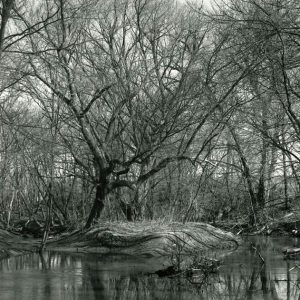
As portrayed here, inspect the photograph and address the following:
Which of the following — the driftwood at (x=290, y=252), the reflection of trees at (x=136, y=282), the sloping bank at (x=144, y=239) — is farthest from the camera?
the sloping bank at (x=144, y=239)

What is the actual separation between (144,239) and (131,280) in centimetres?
544

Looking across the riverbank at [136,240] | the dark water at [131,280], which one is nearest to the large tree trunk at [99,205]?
the riverbank at [136,240]

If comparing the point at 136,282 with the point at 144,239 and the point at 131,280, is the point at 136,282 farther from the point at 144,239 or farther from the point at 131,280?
the point at 144,239

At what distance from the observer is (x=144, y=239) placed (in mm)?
18750

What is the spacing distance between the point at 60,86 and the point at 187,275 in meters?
10.1

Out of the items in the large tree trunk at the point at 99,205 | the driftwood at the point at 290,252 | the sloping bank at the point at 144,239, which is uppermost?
the large tree trunk at the point at 99,205

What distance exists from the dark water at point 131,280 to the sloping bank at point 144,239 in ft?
3.62

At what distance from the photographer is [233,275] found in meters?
13.9

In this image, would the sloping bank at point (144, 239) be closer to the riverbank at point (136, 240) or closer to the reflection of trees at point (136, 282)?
the riverbank at point (136, 240)

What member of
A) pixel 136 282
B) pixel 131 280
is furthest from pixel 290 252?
pixel 136 282

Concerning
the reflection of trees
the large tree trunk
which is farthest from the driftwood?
the large tree trunk

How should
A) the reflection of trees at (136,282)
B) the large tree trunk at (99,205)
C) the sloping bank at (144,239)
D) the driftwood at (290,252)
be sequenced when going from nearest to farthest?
the reflection of trees at (136,282), the driftwood at (290,252), the sloping bank at (144,239), the large tree trunk at (99,205)

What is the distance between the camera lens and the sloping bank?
1834cm

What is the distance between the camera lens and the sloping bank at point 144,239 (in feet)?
60.2
